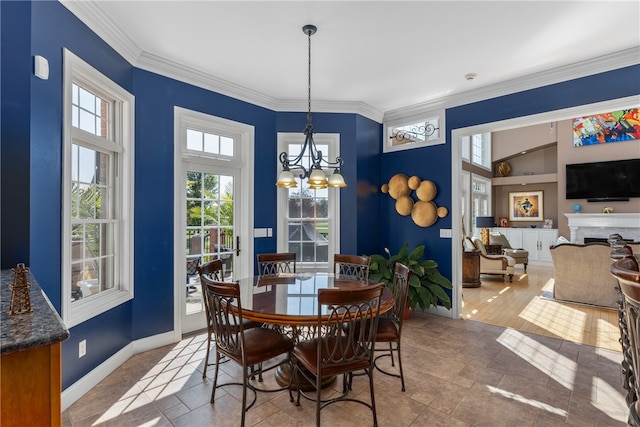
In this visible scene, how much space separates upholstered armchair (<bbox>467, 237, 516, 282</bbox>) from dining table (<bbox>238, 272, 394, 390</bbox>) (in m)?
4.39

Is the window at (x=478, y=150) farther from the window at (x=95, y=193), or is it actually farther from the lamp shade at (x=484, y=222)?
the window at (x=95, y=193)

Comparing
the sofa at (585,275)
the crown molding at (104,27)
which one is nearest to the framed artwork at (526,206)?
the sofa at (585,275)

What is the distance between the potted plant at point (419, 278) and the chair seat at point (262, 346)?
2.00 meters

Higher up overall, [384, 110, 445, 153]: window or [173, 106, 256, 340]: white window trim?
[384, 110, 445, 153]: window

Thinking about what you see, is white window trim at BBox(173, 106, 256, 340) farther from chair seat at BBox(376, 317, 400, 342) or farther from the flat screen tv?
the flat screen tv

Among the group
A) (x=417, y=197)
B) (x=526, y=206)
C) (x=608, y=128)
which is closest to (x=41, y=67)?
(x=417, y=197)

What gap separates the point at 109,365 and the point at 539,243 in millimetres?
9660

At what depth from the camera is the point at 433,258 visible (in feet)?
14.1

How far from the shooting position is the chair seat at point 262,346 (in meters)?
2.06

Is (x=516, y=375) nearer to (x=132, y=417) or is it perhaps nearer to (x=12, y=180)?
(x=132, y=417)

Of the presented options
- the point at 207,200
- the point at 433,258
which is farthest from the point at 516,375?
the point at 207,200

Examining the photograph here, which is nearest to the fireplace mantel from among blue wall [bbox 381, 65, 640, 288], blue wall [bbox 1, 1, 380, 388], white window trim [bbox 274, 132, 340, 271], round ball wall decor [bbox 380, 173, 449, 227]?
blue wall [bbox 381, 65, 640, 288]

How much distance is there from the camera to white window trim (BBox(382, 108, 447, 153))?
4.25m

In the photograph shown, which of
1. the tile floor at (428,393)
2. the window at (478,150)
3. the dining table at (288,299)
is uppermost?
the window at (478,150)
